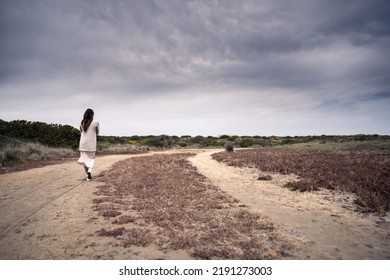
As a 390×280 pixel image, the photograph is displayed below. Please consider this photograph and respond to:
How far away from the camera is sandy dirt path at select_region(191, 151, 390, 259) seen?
13.8 ft

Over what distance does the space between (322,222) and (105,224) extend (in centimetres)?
479

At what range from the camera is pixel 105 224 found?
5.57m

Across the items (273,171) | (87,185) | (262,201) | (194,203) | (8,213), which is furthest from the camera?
(273,171)

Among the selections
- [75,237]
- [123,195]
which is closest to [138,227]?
[75,237]

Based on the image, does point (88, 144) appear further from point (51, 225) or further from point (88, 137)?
point (51, 225)

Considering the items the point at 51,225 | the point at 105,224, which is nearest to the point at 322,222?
the point at 105,224

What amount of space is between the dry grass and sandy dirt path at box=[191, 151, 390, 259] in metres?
0.47

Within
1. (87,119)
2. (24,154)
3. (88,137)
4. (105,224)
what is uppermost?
(87,119)

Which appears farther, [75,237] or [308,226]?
[308,226]

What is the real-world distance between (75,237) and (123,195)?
3.77m

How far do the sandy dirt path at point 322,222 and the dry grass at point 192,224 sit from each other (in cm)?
47

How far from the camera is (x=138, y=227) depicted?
17.7 ft

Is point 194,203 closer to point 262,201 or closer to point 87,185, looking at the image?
point 262,201
